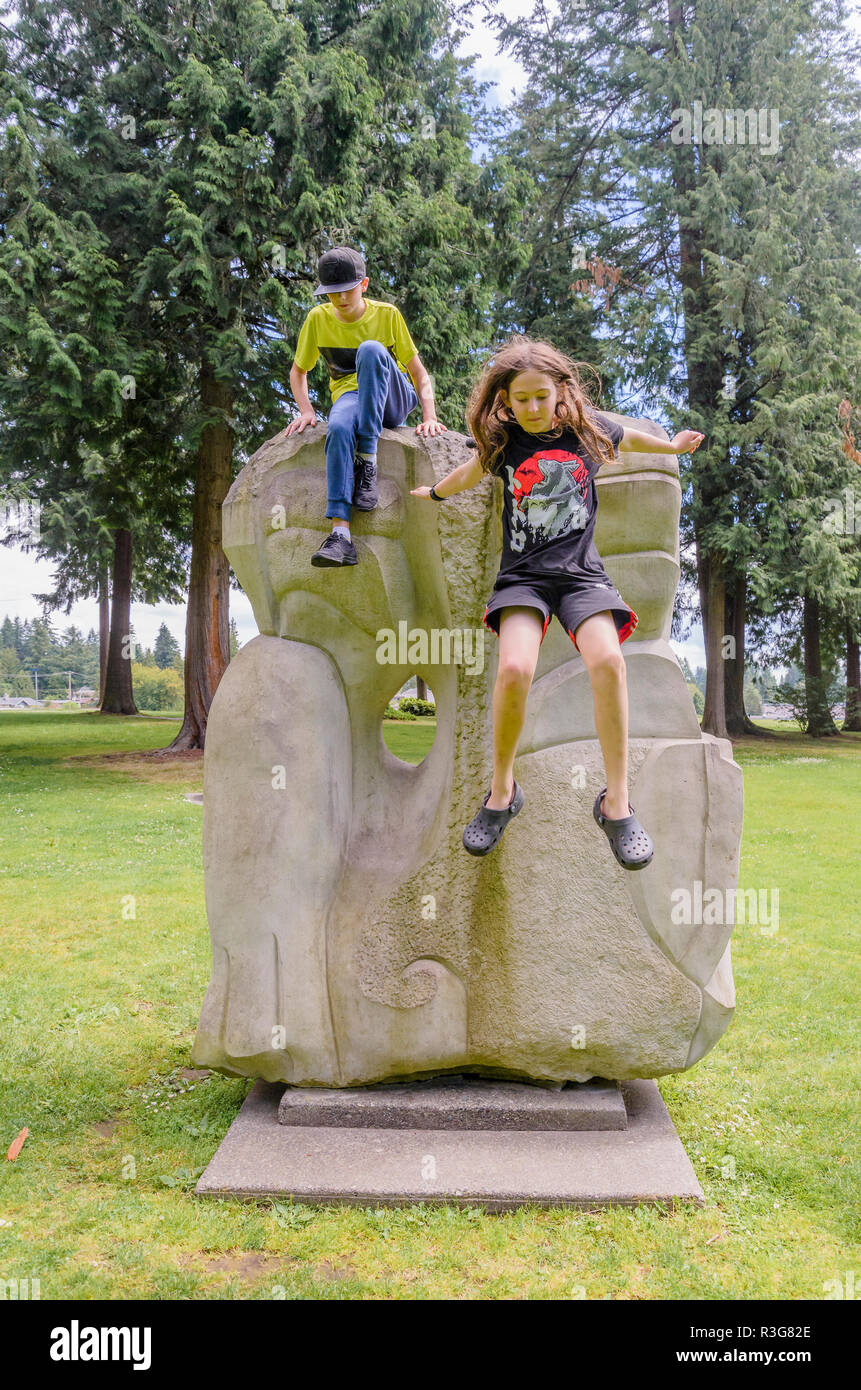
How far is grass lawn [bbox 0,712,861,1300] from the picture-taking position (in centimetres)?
343

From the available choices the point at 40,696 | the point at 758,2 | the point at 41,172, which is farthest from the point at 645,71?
the point at 40,696

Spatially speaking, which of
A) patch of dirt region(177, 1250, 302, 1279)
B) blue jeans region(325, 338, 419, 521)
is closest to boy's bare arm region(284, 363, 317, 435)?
blue jeans region(325, 338, 419, 521)

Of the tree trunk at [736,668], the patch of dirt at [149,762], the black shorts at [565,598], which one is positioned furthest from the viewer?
the tree trunk at [736,668]

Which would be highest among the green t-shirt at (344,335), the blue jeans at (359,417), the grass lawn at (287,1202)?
the green t-shirt at (344,335)

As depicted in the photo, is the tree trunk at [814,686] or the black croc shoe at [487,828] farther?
the tree trunk at [814,686]

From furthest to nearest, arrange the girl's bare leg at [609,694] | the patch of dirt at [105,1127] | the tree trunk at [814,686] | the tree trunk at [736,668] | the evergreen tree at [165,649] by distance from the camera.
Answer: the evergreen tree at [165,649] → the tree trunk at [814,686] → the tree trunk at [736,668] → the patch of dirt at [105,1127] → the girl's bare leg at [609,694]

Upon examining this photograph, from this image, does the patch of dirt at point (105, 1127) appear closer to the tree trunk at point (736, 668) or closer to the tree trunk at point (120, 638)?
the tree trunk at point (736, 668)

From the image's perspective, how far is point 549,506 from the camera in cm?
389

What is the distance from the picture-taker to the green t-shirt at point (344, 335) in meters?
4.86

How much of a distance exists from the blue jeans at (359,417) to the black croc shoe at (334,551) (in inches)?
4.0

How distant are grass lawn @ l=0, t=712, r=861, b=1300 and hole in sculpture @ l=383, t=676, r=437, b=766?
5.26 meters

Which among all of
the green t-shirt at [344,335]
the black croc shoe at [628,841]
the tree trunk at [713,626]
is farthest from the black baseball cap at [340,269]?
the tree trunk at [713,626]

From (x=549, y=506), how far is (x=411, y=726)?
837 inches

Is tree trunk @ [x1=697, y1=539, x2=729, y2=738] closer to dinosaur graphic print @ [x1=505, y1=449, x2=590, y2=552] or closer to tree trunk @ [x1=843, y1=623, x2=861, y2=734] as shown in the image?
tree trunk @ [x1=843, y1=623, x2=861, y2=734]
